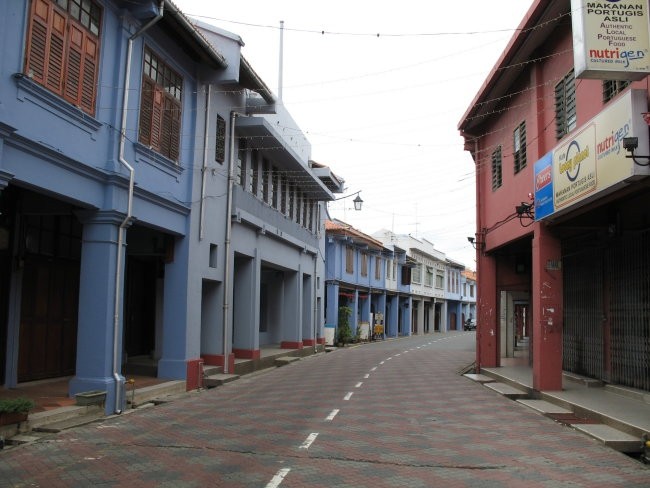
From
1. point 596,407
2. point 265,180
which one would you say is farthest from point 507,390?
point 265,180

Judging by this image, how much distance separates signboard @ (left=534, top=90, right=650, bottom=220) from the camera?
8.77 m

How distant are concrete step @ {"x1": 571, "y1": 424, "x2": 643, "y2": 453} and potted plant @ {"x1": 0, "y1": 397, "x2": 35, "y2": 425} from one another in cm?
821

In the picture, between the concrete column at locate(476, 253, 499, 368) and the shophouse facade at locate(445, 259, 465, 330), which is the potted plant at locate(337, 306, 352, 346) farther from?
the shophouse facade at locate(445, 259, 465, 330)

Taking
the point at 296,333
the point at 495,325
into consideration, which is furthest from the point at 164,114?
the point at 296,333

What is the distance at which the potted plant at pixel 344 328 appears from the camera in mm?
36062

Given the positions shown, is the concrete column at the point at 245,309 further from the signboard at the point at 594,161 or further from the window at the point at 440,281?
the window at the point at 440,281

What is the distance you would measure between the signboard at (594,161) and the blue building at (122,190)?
26.1ft

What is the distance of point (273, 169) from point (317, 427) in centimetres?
1420

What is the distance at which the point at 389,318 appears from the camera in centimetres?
5106

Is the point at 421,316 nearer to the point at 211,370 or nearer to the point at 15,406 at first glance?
the point at 211,370

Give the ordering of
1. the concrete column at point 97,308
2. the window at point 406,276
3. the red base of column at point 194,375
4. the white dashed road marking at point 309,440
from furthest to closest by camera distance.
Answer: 1. the window at point 406,276
2. the red base of column at point 194,375
3. the concrete column at point 97,308
4. the white dashed road marking at point 309,440

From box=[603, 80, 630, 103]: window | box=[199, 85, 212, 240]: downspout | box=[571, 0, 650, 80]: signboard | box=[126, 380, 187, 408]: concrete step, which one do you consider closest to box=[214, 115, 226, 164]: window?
box=[199, 85, 212, 240]: downspout

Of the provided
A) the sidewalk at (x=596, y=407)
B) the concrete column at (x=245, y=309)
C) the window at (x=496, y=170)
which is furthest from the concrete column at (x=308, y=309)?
the sidewalk at (x=596, y=407)

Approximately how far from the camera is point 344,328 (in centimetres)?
3625
